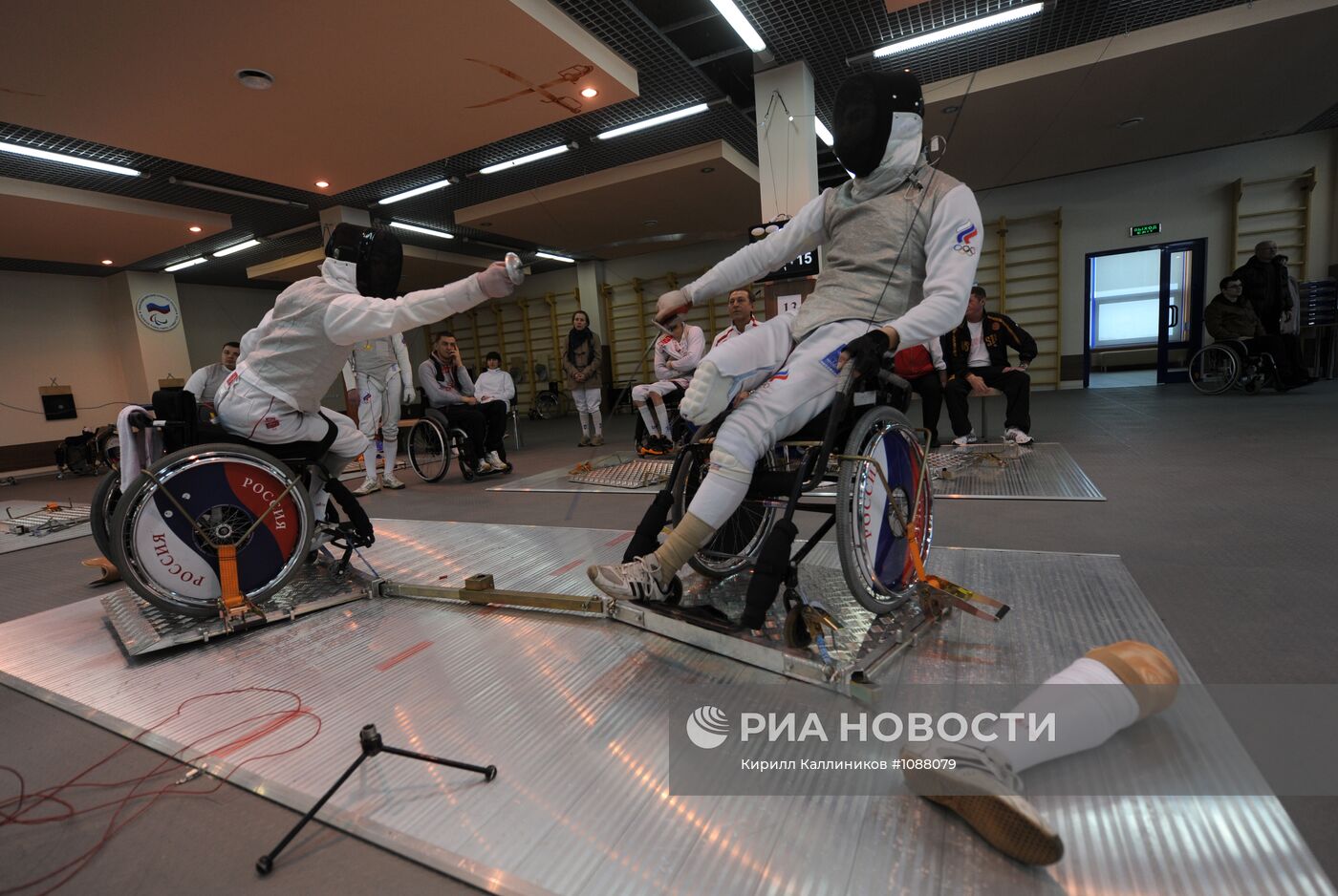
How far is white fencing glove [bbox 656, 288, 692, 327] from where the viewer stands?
2018mm

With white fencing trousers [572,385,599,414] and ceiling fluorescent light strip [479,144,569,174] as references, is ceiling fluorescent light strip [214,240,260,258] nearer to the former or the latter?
ceiling fluorescent light strip [479,144,569,174]

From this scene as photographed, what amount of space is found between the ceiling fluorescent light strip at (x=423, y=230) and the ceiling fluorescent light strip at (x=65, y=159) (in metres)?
2.99

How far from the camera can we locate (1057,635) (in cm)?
169

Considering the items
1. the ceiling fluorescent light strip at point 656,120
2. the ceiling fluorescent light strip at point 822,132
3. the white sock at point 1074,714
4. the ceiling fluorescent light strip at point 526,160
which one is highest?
the ceiling fluorescent light strip at point 656,120

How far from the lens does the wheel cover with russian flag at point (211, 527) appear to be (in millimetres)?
2088

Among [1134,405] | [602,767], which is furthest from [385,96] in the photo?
[1134,405]

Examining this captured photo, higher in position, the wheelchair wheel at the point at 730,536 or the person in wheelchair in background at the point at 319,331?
the person in wheelchair in background at the point at 319,331

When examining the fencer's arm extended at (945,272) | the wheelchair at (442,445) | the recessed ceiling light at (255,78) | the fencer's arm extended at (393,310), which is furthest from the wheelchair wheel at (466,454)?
the fencer's arm extended at (945,272)

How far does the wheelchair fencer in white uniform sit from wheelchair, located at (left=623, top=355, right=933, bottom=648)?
0.96m

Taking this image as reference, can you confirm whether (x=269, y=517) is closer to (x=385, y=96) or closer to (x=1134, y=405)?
(x=385, y=96)

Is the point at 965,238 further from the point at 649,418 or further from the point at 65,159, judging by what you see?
the point at 65,159

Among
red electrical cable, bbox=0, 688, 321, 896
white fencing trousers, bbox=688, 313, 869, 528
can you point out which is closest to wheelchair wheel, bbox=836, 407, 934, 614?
white fencing trousers, bbox=688, 313, 869, 528

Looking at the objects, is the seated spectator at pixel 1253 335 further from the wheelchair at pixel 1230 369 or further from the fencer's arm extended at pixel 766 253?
the fencer's arm extended at pixel 766 253

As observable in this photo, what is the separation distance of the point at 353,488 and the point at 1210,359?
31.8ft
